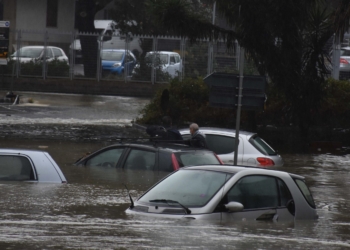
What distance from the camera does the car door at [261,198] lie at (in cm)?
910

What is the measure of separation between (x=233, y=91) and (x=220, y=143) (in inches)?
127

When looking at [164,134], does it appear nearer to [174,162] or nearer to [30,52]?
[174,162]

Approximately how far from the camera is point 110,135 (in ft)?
75.4

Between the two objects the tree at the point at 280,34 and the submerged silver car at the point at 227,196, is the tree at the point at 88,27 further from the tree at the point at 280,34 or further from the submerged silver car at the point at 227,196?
the submerged silver car at the point at 227,196

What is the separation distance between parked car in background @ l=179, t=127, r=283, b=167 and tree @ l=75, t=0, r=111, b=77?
67.1ft

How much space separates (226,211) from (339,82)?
17.1 meters

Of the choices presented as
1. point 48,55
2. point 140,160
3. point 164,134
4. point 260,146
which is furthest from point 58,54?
point 140,160

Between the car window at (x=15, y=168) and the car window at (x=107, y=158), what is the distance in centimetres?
275

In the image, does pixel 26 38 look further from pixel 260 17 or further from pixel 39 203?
pixel 39 203

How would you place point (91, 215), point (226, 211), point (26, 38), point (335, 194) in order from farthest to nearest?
→ 1. point (26, 38)
2. point (335, 194)
3. point (91, 215)
4. point (226, 211)

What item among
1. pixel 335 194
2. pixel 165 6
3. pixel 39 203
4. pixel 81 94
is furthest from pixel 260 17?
pixel 81 94

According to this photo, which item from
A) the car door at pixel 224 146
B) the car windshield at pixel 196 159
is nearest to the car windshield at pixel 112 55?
the car door at pixel 224 146

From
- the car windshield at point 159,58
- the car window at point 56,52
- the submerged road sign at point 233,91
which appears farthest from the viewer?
the car window at point 56,52

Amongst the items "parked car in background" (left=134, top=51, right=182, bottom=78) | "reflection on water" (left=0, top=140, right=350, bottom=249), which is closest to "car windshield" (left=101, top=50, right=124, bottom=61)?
"parked car in background" (left=134, top=51, right=182, bottom=78)
